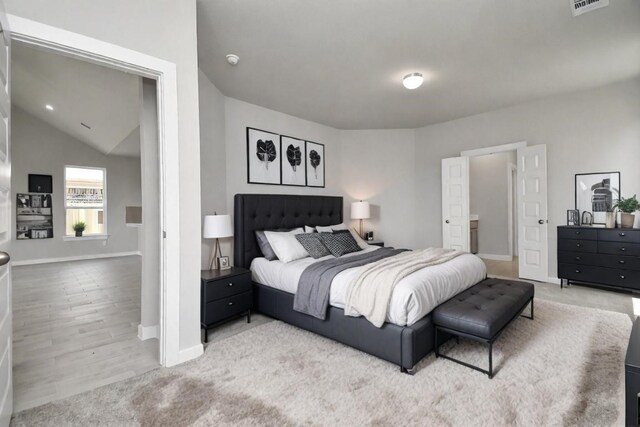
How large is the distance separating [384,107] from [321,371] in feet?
12.2

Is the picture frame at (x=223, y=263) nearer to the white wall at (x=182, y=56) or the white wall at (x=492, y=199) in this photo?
the white wall at (x=182, y=56)

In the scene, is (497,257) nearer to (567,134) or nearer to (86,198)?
(567,134)

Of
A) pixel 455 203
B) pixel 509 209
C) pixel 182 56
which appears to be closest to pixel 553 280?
pixel 455 203

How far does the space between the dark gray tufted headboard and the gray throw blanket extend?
3.49 ft

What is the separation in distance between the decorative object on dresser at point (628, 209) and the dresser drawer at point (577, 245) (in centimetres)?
39

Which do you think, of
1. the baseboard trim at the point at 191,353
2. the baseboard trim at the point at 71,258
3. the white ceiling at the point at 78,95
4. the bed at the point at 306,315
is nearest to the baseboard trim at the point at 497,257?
the bed at the point at 306,315

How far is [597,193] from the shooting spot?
400 cm

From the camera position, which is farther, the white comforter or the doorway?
the doorway

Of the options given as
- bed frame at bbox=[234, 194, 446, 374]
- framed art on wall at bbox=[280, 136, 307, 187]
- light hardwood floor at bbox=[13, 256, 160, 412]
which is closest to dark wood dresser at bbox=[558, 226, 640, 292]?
bed frame at bbox=[234, 194, 446, 374]

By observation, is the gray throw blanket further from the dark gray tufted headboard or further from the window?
the window

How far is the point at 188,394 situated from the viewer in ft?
6.10

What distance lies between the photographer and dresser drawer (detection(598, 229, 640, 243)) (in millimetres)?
3521

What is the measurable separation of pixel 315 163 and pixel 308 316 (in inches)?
112

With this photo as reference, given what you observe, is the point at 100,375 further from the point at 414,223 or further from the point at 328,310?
the point at 414,223
